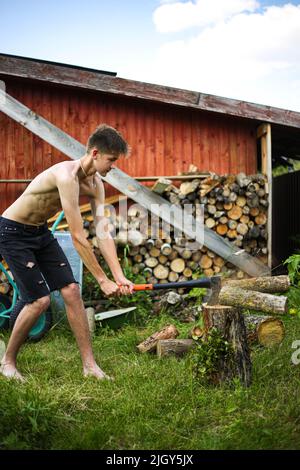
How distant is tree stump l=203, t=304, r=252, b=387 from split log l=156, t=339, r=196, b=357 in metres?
0.87

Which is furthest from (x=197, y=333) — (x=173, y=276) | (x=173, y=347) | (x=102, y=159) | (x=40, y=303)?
(x=173, y=276)

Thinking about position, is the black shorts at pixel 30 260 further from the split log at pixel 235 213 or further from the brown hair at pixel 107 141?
the split log at pixel 235 213

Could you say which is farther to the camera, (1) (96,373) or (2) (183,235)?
(2) (183,235)

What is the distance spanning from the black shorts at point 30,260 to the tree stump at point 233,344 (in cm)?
117

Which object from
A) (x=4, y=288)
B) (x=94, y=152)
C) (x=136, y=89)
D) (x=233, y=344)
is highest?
(x=136, y=89)

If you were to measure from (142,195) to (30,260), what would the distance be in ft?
9.21

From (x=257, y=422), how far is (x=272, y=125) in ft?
17.1

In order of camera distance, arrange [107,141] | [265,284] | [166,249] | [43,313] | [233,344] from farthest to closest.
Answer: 1. [166,249]
2. [265,284]
3. [43,313]
4. [107,141]
5. [233,344]

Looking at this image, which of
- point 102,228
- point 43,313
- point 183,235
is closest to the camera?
point 102,228

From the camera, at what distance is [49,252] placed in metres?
3.68

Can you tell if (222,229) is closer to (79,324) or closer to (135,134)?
(135,134)

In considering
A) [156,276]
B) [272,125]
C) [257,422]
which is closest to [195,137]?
[272,125]

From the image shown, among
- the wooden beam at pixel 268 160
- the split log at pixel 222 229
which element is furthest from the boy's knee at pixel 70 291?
the wooden beam at pixel 268 160

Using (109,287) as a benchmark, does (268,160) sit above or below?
above
